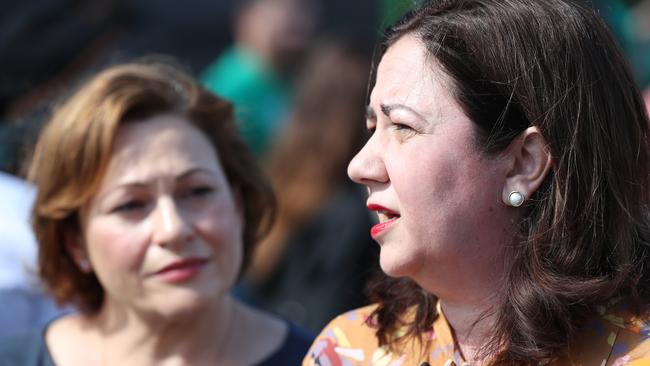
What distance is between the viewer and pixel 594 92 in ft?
6.85

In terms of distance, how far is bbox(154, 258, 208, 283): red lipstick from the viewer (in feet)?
9.45

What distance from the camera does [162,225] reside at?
2893 mm

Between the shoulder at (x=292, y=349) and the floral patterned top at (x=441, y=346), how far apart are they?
55cm

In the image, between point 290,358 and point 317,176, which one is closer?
point 290,358

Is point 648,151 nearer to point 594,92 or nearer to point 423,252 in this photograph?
point 594,92

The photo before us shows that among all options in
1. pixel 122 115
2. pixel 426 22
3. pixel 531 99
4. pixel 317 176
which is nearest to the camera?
pixel 531 99

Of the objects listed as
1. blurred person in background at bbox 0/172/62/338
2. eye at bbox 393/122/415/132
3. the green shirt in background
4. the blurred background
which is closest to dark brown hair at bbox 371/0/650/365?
eye at bbox 393/122/415/132

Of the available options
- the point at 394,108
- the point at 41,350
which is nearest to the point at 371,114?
the point at 394,108

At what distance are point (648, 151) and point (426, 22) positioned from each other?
564 mm

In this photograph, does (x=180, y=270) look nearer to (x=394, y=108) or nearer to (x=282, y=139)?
(x=394, y=108)

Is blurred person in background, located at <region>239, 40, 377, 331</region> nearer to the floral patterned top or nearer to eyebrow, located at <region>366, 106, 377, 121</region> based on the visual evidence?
the floral patterned top

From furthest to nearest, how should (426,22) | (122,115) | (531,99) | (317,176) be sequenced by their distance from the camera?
(317,176) < (122,115) < (426,22) < (531,99)

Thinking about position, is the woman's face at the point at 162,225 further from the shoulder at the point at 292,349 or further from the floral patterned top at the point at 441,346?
the floral patterned top at the point at 441,346

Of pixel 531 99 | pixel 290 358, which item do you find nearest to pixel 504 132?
pixel 531 99
